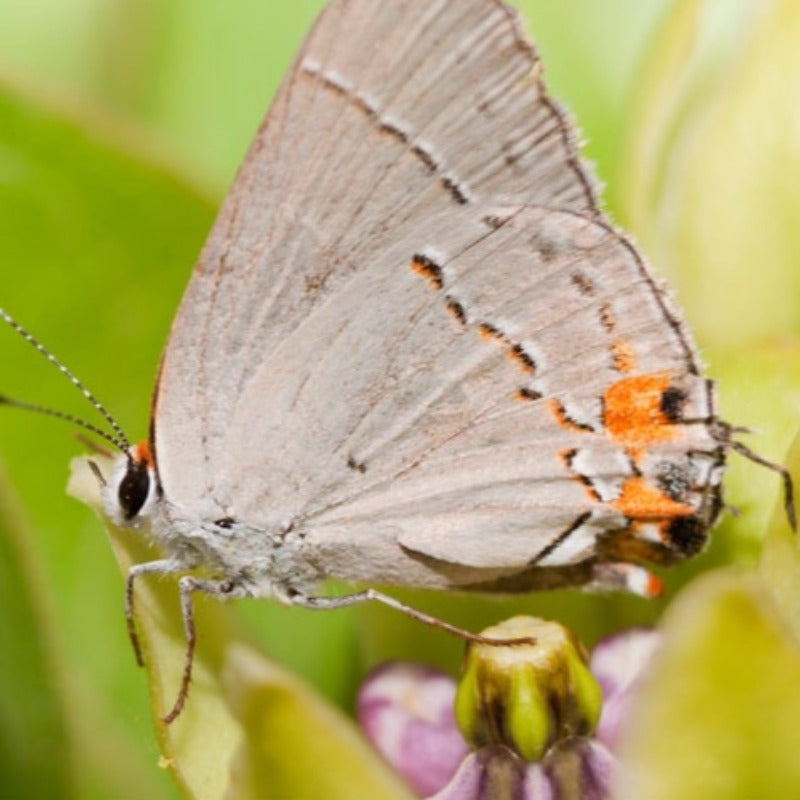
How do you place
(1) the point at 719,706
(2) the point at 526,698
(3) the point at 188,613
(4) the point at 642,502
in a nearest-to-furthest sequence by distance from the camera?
(1) the point at 719,706 → (2) the point at 526,698 → (3) the point at 188,613 → (4) the point at 642,502

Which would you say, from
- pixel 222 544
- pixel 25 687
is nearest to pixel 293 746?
pixel 25 687

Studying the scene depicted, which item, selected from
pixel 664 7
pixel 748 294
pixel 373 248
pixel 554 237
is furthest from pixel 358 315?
pixel 664 7

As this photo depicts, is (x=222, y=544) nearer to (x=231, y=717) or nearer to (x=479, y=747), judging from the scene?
(x=231, y=717)

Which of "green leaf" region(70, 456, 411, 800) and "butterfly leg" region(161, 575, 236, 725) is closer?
"green leaf" region(70, 456, 411, 800)

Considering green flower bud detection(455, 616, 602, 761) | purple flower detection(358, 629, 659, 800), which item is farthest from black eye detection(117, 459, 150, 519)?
green flower bud detection(455, 616, 602, 761)

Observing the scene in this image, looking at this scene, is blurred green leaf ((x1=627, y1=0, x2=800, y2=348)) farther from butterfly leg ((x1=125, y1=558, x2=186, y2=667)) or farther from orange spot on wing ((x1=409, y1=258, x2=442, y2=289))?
butterfly leg ((x1=125, y1=558, x2=186, y2=667))
